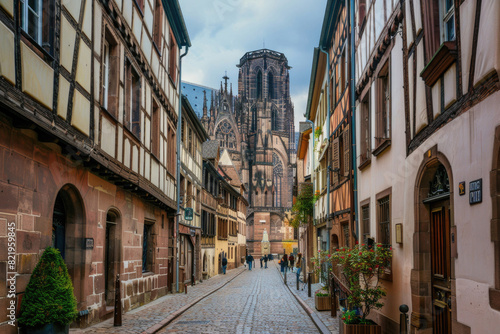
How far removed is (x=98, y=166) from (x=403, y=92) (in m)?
5.15

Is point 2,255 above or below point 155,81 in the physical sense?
below

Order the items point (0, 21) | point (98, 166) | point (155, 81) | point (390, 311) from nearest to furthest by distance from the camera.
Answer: point (0, 21)
point (390, 311)
point (98, 166)
point (155, 81)

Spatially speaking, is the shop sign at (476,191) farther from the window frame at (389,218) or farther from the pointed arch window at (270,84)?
the pointed arch window at (270,84)

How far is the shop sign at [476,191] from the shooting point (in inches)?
193

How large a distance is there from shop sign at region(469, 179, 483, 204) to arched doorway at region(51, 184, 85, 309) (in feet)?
20.3

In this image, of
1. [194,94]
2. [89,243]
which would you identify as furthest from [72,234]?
[194,94]

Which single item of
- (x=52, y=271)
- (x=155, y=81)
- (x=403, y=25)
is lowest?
(x=52, y=271)

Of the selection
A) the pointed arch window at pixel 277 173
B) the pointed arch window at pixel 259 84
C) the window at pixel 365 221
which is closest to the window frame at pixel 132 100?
the window at pixel 365 221

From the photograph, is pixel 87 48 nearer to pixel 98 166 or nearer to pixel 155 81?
pixel 98 166

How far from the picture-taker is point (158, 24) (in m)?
15.6

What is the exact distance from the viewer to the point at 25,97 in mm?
6496

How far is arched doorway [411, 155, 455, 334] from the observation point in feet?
21.4

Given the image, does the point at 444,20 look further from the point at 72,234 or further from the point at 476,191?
the point at 72,234

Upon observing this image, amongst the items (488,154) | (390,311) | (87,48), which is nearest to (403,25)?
(488,154)
